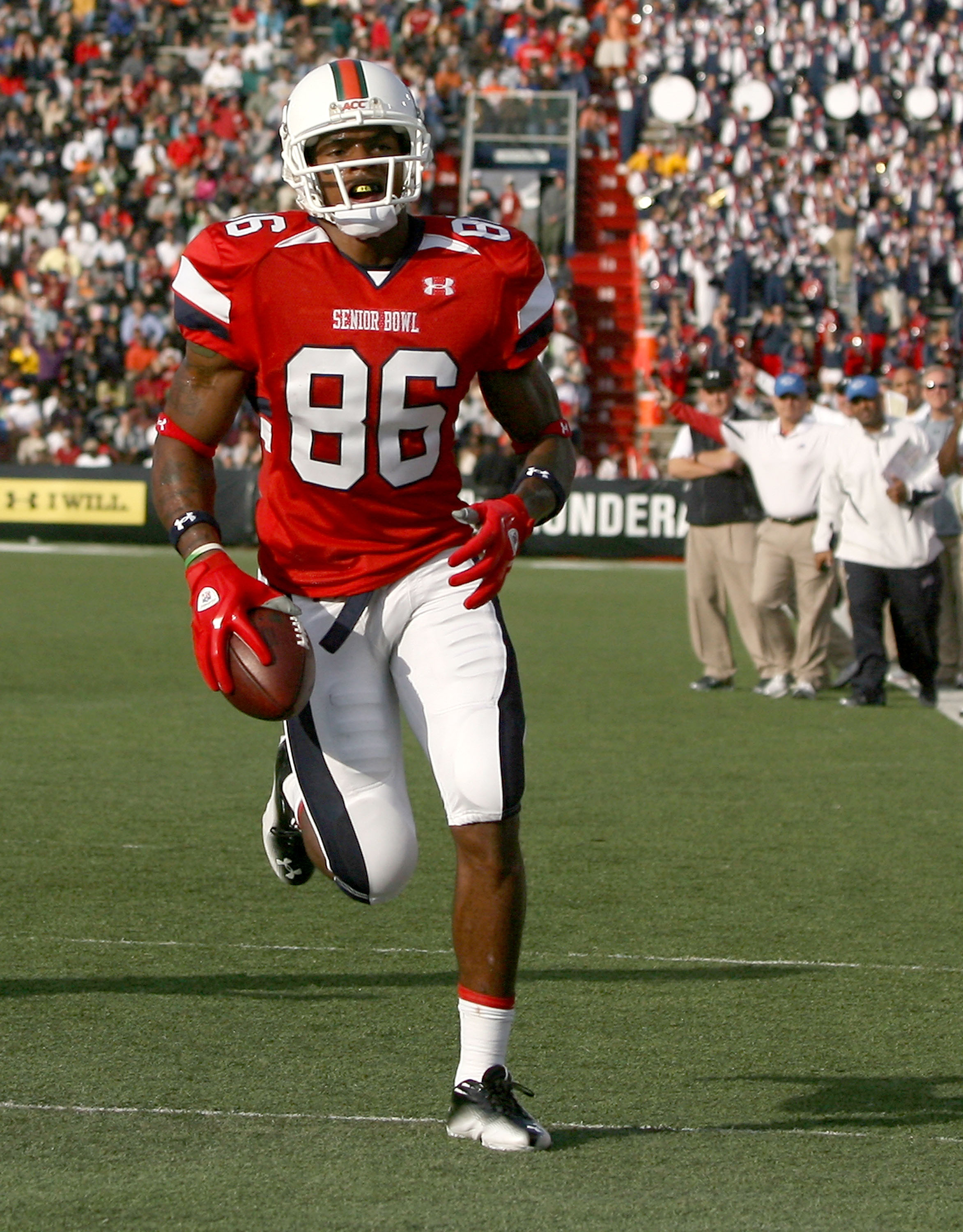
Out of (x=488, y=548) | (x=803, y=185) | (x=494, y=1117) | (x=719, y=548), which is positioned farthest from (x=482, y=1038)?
(x=803, y=185)

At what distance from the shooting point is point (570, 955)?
16.4 feet

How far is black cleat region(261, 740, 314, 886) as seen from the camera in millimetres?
4062

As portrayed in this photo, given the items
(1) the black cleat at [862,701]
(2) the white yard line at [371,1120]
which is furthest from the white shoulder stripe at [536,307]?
(1) the black cleat at [862,701]

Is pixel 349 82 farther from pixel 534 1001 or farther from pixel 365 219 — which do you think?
pixel 534 1001

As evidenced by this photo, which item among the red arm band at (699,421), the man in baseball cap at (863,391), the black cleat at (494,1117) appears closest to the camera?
the black cleat at (494,1117)

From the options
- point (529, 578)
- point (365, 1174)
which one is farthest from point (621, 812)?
point (529, 578)

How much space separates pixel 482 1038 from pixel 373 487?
3.58 feet

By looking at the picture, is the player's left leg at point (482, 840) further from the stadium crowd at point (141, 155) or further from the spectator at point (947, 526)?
the stadium crowd at point (141, 155)

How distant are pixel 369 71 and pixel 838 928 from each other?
9.16 ft

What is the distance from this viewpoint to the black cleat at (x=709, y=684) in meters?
10.9

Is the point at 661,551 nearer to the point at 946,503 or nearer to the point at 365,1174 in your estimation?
the point at 946,503

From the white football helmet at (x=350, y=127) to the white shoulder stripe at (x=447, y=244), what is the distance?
9 centimetres

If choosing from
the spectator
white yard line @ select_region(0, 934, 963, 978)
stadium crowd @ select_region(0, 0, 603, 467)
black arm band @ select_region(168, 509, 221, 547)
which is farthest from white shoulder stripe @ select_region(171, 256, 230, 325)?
stadium crowd @ select_region(0, 0, 603, 467)

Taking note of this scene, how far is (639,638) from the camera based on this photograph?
13516 mm
